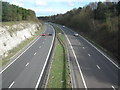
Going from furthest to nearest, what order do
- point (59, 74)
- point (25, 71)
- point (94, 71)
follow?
point (94, 71), point (25, 71), point (59, 74)

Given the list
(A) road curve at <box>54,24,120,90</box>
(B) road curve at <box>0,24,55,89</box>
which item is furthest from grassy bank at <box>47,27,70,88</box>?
(B) road curve at <box>0,24,55,89</box>

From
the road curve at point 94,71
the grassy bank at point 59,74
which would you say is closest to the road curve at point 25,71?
the grassy bank at point 59,74

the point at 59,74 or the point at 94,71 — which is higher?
the point at 59,74

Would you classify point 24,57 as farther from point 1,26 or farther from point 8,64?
point 1,26

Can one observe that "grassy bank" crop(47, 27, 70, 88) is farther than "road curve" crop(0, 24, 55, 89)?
No

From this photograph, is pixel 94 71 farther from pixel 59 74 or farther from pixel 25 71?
pixel 25 71

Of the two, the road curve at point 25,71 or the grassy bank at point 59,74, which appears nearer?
the grassy bank at point 59,74

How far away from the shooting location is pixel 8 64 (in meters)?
29.1

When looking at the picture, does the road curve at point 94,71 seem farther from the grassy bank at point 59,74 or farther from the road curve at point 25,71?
the road curve at point 25,71

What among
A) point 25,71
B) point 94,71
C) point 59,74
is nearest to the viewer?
point 59,74

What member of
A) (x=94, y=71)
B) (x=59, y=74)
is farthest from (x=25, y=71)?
(x=94, y=71)

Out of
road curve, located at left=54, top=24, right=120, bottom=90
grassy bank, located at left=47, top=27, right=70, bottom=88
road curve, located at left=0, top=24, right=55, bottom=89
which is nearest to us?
grassy bank, located at left=47, top=27, right=70, bottom=88

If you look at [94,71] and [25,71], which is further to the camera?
[94,71]

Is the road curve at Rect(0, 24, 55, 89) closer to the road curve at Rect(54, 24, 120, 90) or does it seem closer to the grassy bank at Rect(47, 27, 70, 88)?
the grassy bank at Rect(47, 27, 70, 88)
